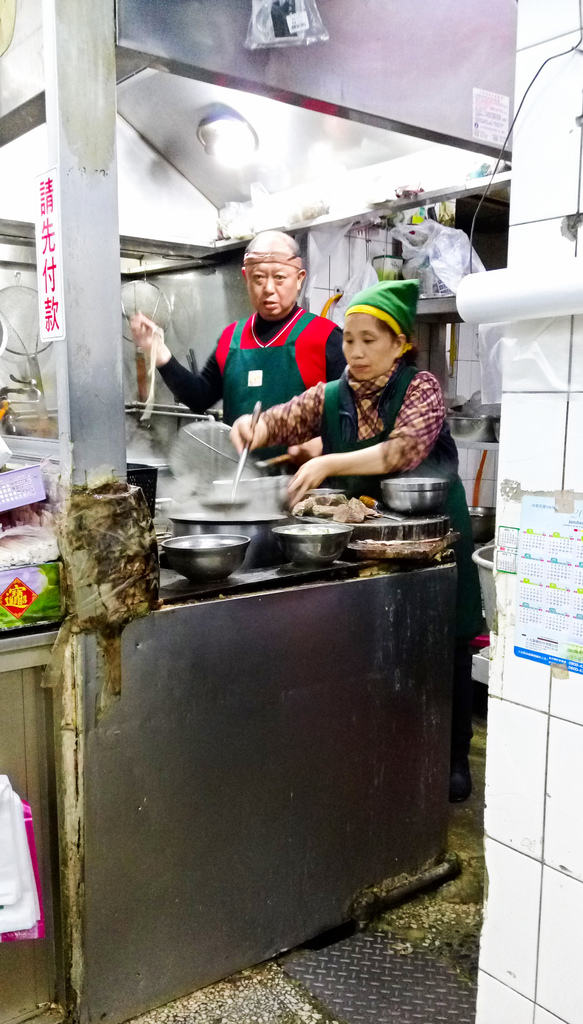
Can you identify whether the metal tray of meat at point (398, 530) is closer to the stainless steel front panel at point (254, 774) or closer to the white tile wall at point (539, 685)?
the stainless steel front panel at point (254, 774)

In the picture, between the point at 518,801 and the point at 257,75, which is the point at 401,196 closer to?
the point at 257,75

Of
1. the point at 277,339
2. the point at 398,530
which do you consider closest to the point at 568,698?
the point at 398,530

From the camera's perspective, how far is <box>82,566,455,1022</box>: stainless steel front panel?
1850 mm

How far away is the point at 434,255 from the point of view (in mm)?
3768

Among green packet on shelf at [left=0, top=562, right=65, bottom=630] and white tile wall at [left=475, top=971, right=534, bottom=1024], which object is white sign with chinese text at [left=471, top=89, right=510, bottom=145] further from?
white tile wall at [left=475, top=971, right=534, bottom=1024]

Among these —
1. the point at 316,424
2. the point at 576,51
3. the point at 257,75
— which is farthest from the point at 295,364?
the point at 576,51

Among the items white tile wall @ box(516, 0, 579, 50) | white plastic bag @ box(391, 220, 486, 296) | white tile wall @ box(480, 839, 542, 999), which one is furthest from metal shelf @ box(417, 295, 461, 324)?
white tile wall @ box(480, 839, 542, 999)

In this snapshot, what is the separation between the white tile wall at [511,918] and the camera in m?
1.43

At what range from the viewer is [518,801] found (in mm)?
1450

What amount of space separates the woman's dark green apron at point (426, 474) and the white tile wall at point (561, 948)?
171cm

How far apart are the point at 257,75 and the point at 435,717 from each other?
6.41 feet

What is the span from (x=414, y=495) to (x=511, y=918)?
4.56ft

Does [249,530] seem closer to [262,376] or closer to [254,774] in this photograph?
[254,774]

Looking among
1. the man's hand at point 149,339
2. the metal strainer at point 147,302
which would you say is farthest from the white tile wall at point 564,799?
the metal strainer at point 147,302
